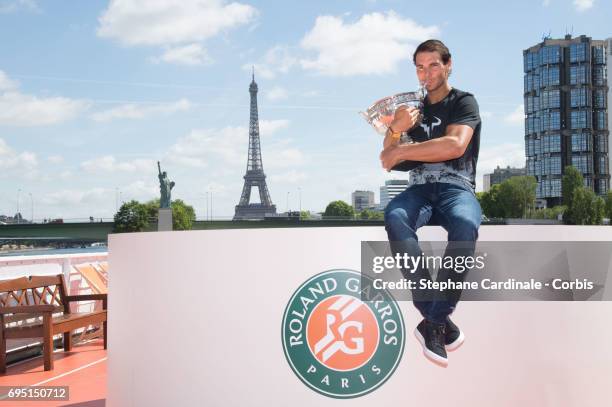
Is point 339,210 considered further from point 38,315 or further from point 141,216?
point 38,315

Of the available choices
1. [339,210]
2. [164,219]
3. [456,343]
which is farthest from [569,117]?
[456,343]

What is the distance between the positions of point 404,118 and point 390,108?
21cm

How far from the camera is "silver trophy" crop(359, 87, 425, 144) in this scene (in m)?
6.05

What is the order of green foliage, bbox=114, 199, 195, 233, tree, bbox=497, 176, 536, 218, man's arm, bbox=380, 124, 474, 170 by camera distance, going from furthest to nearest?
tree, bbox=497, 176, 536, 218
green foliage, bbox=114, 199, 195, 233
man's arm, bbox=380, 124, 474, 170

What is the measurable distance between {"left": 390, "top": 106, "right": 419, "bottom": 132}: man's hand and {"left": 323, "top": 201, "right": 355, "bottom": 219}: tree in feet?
413

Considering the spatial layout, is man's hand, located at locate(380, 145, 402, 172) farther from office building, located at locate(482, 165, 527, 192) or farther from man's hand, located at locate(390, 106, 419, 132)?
office building, located at locate(482, 165, 527, 192)

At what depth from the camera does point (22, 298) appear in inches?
429

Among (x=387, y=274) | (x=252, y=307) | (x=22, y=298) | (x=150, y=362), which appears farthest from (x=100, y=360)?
(x=387, y=274)

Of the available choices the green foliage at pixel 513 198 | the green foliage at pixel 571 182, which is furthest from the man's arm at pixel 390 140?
the green foliage at pixel 571 182

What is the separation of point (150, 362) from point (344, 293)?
1802 millimetres

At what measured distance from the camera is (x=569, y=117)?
395ft

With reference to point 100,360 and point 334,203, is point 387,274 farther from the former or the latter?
point 334,203

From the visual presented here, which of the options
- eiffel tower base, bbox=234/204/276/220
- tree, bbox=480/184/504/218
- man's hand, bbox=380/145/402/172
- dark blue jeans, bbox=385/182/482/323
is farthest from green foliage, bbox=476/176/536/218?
dark blue jeans, bbox=385/182/482/323

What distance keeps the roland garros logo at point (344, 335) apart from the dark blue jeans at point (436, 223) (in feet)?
0.88
